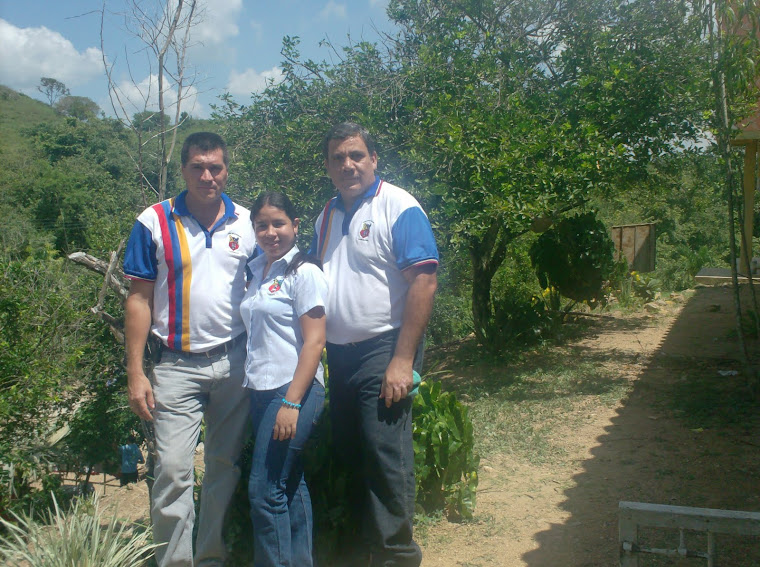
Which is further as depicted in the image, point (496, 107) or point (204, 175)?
point (496, 107)

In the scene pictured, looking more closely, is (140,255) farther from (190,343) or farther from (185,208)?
(190,343)

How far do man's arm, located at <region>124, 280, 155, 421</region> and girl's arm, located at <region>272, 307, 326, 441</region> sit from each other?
58 cm

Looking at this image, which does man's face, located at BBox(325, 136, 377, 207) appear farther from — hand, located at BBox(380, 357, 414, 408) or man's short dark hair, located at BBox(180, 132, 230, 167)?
hand, located at BBox(380, 357, 414, 408)

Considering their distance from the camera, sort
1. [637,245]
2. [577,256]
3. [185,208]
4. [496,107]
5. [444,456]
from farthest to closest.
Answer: [637,245] < [577,256] < [496,107] < [444,456] < [185,208]

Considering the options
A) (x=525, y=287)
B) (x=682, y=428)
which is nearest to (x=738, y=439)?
(x=682, y=428)

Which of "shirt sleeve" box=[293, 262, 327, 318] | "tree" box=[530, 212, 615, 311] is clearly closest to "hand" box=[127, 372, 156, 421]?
"shirt sleeve" box=[293, 262, 327, 318]

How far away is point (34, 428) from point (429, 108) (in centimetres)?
410

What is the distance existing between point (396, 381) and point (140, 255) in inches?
45.3

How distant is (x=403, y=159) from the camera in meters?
5.91

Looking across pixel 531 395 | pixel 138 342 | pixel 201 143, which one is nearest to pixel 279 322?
pixel 138 342

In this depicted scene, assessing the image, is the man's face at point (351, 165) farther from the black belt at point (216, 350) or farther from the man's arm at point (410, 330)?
the black belt at point (216, 350)

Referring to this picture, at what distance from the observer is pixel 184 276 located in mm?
2756

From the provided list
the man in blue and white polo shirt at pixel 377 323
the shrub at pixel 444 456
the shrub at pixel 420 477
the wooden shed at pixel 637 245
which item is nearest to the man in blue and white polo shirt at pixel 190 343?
the shrub at pixel 420 477

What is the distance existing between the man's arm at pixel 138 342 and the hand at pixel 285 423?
566mm
